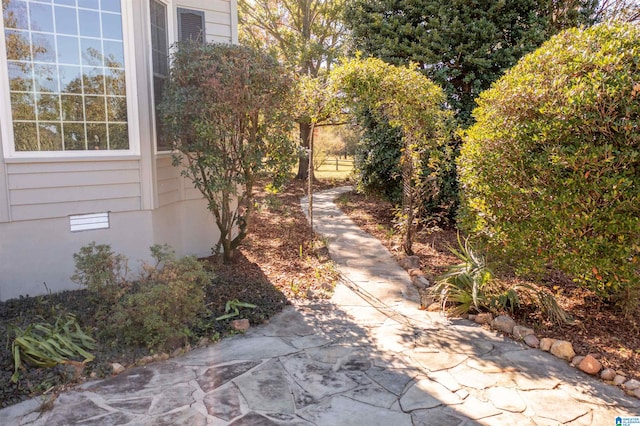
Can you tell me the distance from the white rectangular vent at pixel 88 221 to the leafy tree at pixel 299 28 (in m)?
10.1

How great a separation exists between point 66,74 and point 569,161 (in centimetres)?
518

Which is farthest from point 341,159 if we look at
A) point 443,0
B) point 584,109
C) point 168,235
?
point 584,109

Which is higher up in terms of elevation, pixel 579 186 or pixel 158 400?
pixel 579 186

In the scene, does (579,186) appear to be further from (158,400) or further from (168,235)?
(168,235)

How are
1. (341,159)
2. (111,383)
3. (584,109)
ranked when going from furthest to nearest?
1. (341,159)
2. (584,109)
3. (111,383)

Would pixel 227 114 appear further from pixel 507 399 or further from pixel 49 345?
pixel 507 399

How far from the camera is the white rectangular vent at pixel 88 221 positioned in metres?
5.37

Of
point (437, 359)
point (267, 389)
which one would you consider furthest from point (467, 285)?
point (267, 389)

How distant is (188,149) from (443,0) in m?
5.51

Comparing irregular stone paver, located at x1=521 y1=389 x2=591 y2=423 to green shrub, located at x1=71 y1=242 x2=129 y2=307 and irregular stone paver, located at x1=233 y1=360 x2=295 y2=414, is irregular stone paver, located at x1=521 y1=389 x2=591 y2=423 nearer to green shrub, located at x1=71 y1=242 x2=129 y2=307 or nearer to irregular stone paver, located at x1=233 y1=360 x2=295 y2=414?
irregular stone paver, located at x1=233 y1=360 x2=295 y2=414

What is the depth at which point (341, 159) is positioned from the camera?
32344mm

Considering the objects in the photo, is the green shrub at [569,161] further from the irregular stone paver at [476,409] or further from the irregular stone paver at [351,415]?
the irregular stone paver at [351,415]

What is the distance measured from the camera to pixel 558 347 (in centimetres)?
408

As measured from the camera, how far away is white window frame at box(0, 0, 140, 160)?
4840 millimetres
